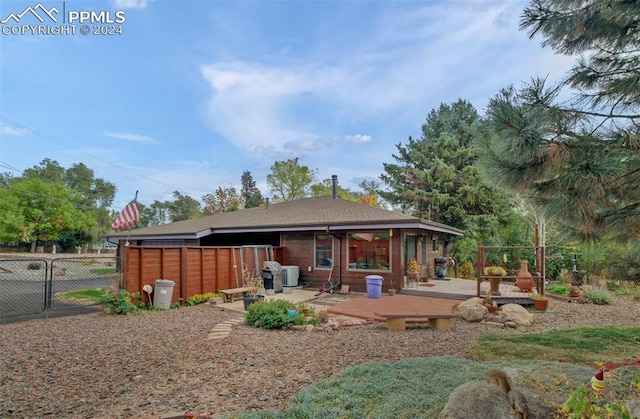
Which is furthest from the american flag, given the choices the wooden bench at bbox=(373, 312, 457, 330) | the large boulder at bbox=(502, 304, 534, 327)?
the large boulder at bbox=(502, 304, 534, 327)

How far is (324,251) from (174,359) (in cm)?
774

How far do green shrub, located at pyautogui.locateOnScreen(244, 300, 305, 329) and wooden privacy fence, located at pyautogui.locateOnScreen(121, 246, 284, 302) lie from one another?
305cm

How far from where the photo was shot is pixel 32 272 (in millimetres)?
18438

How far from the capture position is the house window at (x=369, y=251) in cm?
1091

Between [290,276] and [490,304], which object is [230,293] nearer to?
[290,276]

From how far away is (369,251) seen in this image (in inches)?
441

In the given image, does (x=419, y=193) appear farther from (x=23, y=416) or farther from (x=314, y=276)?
(x=23, y=416)

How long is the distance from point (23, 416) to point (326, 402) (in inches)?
106

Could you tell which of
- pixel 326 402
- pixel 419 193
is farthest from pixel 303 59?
pixel 419 193

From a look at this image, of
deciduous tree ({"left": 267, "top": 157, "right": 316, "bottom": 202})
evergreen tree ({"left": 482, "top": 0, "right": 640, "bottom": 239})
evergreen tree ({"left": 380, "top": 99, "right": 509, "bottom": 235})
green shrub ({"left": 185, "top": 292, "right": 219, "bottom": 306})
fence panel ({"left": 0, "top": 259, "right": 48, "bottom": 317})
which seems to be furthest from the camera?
deciduous tree ({"left": 267, "top": 157, "right": 316, "bottom": 202})

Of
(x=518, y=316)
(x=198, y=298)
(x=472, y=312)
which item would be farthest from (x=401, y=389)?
(x=198, y=298)

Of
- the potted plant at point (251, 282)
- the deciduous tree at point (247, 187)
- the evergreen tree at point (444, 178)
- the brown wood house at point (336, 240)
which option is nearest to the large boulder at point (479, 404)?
the brown wood house at point (336, 240)

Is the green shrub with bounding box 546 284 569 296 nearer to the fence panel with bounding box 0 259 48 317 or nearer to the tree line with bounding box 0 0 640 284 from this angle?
the tree line with bounding box 0 0 640 284

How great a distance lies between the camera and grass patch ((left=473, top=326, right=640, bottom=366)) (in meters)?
4.68
